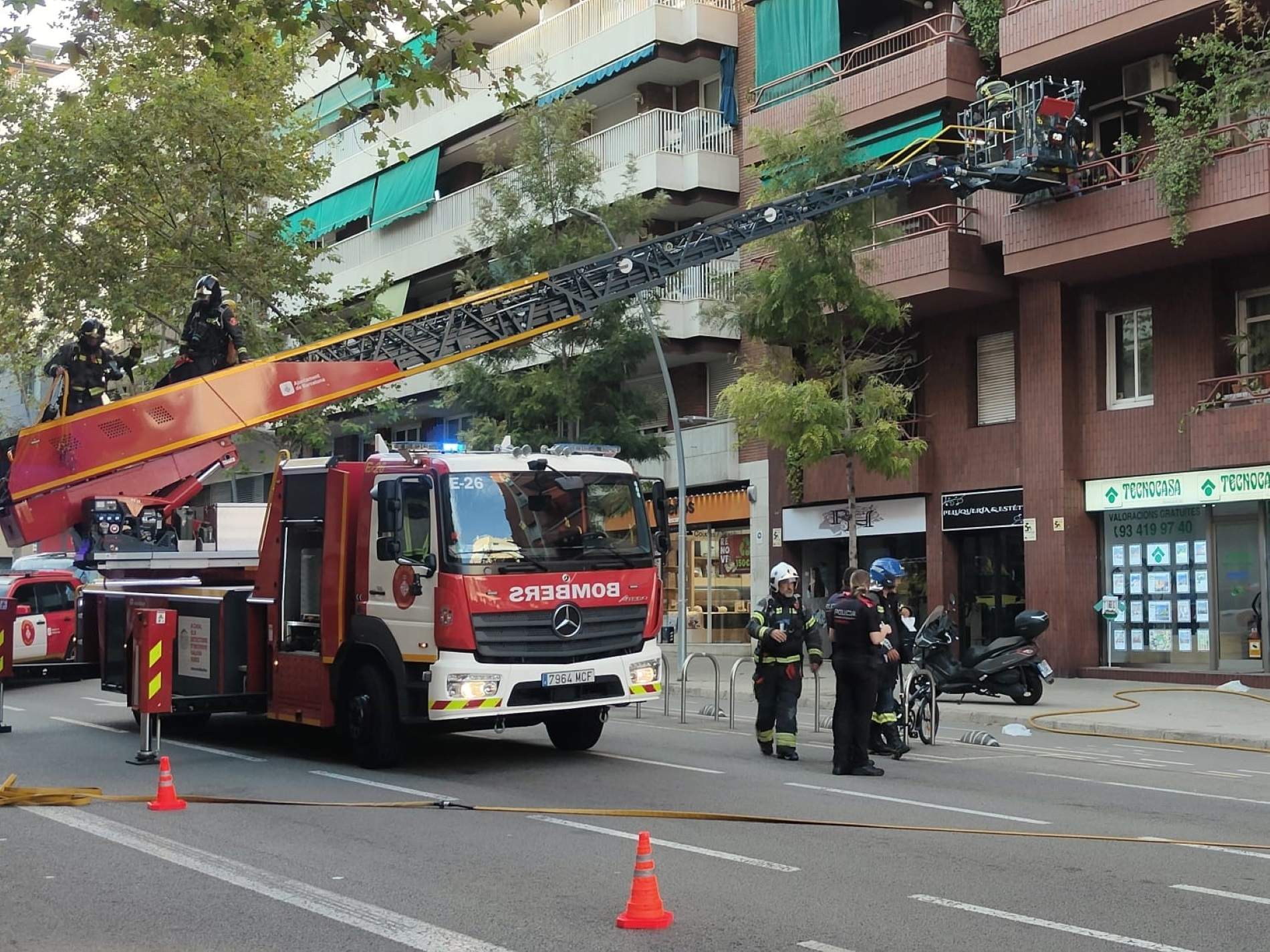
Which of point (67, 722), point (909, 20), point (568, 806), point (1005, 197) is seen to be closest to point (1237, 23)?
point (1005, 197)

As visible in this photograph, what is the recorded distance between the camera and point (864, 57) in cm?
2905

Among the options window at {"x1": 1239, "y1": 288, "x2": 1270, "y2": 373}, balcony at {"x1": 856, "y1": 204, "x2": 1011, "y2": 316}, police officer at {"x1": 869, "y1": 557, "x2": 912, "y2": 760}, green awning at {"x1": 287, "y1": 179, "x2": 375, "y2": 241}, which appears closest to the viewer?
police officer at {"x1": 869, "y1": 557, "x2": 912, "y2": 760}

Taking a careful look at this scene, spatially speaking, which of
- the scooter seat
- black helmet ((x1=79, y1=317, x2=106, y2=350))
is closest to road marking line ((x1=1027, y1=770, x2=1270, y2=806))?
the scooter seat

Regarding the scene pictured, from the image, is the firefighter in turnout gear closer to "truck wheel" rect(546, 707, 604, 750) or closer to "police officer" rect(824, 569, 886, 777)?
"police officer" rect(824, 569, 886, 777)

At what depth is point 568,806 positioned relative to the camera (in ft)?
34.3

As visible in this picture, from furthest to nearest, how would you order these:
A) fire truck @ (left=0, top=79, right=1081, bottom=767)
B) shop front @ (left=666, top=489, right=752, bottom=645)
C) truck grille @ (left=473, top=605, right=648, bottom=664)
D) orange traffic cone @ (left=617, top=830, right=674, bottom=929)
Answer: shop front @ (left=666, top=489, right=752, bottom=645) < fire truck @ (left=0, top=79, right=1081, bottom=767) < truck grille @ (left=473, top=605, right=648, bottom=664) < orange traffic cone @ (left=617, top=830, right=674, bottom=929)

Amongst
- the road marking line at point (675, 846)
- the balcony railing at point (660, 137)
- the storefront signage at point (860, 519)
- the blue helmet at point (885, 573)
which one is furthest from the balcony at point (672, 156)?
the road marking line at point (675, 846)

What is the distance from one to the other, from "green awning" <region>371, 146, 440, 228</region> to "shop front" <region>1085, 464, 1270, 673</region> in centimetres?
2076

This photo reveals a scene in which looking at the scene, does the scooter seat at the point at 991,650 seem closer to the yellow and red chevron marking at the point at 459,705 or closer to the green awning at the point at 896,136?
the yellow and red chevron marking at the point at 459,705

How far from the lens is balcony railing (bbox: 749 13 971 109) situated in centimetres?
2667

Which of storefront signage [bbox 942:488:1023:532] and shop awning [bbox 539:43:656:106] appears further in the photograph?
shop awning [bbox 539:43:656:106]

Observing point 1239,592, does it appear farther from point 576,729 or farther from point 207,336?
point 207,336

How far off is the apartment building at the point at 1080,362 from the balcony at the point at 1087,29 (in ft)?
0.13

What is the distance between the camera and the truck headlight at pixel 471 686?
37.6ft
